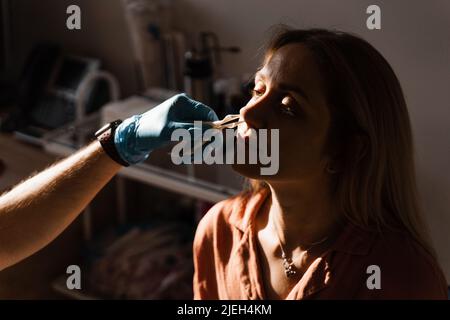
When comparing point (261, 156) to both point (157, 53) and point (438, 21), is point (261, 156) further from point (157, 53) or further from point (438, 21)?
point (157, 53)

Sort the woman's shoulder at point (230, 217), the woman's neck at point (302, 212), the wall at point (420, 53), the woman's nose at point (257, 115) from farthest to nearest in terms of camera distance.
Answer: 1. the wall at point (420, 53)
2. the woman's shoulder at point (230, 217)
3. the woman's neck at point (302, 212)
4. the woman's nose at point (257, 115)

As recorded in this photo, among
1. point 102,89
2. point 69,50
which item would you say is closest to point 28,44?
point 69,50

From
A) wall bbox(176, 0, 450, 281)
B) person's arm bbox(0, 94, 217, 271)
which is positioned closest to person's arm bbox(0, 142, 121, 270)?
person's arm bbox(0, 94, 217, 271)

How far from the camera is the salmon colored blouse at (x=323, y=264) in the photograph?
4.81 ft

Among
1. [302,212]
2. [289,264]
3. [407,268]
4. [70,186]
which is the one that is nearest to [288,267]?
[289,264]

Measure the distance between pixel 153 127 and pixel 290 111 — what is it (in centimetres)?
28

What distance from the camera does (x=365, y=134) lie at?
4.78 feet

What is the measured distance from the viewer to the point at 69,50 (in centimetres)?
300

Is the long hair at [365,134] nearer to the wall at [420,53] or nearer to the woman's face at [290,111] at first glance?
the woman's face at [290,111]

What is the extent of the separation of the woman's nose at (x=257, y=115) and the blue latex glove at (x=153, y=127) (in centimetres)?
12

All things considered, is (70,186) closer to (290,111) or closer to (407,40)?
(290,111)

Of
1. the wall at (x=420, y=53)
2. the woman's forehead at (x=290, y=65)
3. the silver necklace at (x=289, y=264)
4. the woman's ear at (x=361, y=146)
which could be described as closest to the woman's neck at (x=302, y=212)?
the silver necklace at (x=289, y=264)

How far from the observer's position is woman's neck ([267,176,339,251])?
157 centimetres

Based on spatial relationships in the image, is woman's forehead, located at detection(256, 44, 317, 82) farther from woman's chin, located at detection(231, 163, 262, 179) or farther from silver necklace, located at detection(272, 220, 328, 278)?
silver necklace, located at detection(272, 220, 328, 278)
